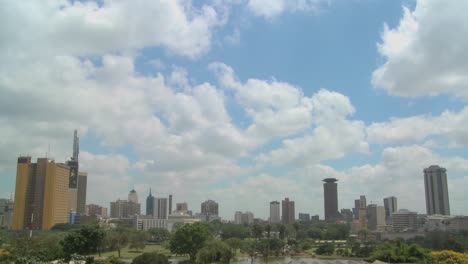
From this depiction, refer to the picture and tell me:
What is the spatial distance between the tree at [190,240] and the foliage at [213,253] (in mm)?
6289

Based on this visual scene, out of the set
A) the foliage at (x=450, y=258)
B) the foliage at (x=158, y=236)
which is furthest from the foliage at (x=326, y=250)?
the foliage at (x=158, y=236)

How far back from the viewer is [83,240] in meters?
52.8

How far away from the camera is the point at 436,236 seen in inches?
3826

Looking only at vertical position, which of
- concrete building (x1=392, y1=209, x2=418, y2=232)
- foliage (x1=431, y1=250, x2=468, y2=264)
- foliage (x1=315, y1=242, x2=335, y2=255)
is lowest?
foliage (x1=315, y1=242, x2=335, y2=255)

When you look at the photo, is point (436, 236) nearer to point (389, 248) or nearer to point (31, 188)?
point (389, 248)

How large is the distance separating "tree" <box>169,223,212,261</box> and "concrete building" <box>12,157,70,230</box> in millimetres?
73259

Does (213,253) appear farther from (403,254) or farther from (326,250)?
(326,250)

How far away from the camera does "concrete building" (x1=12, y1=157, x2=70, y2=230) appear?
5039 inches

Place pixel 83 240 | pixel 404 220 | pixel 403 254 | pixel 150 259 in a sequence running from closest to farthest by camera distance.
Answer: pixel 150 259
pixel 83 240
pixel 403 254
pixel 404 220

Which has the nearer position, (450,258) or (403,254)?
(450,258)

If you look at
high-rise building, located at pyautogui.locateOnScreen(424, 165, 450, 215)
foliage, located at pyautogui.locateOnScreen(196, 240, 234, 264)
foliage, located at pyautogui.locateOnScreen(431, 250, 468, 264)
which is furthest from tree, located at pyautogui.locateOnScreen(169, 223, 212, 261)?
high-rise building, located at pyautogui.locateOnScreen(424, 165, 450, 215)

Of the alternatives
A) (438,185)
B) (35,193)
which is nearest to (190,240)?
(35,193)

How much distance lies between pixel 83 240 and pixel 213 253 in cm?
1575

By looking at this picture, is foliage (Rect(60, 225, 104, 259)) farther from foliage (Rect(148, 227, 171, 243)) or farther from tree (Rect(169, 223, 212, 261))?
foliage (Rect(148, 227, 171, 243))
